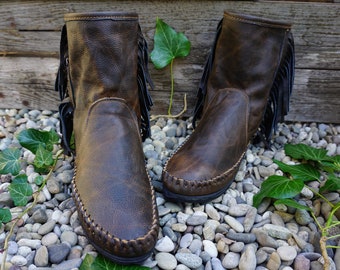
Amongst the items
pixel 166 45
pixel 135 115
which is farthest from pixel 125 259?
pixel 166 45

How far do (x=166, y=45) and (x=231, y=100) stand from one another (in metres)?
0.40

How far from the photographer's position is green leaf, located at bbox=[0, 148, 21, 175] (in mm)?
1032

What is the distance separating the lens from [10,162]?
1040 millimetres

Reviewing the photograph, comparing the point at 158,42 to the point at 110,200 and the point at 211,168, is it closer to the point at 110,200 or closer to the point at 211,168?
the point at 211,168

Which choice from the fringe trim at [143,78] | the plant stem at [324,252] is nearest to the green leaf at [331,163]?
the plant stem at [324,252]

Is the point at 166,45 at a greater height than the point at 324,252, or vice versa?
the point at 166,45

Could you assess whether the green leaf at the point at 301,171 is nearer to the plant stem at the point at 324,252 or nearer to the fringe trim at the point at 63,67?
the plant stem at the point at 324,252

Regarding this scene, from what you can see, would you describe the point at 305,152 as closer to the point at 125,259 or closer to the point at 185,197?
the point at 185,197

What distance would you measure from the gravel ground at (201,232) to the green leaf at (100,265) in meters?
0.03

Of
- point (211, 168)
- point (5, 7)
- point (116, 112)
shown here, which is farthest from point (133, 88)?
point (5, 7)

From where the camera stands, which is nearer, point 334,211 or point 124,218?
point 124,218

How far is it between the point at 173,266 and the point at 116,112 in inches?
15.4

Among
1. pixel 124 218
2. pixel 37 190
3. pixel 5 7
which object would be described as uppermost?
pixel 5 7

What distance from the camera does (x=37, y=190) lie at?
99 centimetres
